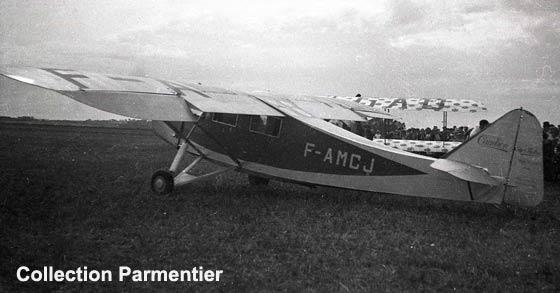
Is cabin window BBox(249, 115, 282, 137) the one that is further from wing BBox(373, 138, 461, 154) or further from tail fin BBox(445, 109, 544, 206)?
wing BBox(373, 138, 461, 154)

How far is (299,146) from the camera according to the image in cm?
839

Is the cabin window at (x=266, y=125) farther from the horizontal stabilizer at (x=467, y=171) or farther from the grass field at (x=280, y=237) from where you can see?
the horizontal stabilizer at (x=467, y=171)

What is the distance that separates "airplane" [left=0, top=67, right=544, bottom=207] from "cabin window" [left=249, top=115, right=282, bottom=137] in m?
0.02

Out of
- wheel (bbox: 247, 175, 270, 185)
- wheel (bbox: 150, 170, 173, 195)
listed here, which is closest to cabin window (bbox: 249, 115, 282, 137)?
wheel (bbox: 247, 175, 270, 185)

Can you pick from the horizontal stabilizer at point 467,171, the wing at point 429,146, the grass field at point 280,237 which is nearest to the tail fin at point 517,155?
the horizontal stabilizer at point 467,171

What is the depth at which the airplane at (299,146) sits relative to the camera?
6.80 meters

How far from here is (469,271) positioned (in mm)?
4855

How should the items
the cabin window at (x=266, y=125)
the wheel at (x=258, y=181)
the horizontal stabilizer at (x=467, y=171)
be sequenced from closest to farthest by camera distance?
the horizontal stabilizer at (x=467, y=171) < the cabin window at (x=266, y=125) < the wheel at (x=258, y=181)

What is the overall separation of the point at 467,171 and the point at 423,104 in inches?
386

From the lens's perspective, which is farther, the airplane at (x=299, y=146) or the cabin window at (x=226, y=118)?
the cabin window at (x=226, y=118)

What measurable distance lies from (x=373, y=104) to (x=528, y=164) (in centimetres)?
849

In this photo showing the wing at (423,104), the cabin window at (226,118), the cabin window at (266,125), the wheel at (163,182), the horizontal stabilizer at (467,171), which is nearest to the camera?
the horizontal stabilizer at (467,171)

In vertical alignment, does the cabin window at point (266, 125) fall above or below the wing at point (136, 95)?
below

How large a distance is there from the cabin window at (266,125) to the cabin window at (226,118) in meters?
0.37
